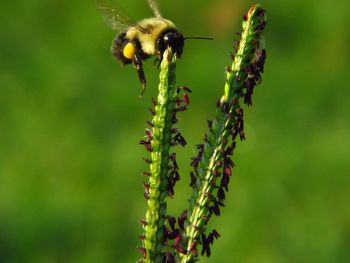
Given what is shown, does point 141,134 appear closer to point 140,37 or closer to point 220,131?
point 140,37

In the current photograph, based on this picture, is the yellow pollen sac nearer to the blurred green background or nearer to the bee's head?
the bee's head

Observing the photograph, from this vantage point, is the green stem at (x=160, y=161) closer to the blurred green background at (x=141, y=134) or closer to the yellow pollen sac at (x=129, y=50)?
the yellow pollen sac at (x=129, y=50)

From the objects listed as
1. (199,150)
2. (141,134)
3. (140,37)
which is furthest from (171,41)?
(141,134)

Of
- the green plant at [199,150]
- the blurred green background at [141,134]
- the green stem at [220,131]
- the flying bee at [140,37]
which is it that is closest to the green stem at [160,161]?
the green plant at [199,150]

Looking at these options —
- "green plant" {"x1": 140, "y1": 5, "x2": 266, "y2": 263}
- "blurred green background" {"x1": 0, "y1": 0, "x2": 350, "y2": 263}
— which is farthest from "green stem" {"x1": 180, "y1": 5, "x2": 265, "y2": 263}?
"blurred green background" {"x1": 0, "y1": 0, "x2": 350, "y2": 263}

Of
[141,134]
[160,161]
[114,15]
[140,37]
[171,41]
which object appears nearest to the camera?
[160,161]

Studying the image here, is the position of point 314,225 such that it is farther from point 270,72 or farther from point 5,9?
point 5,9
